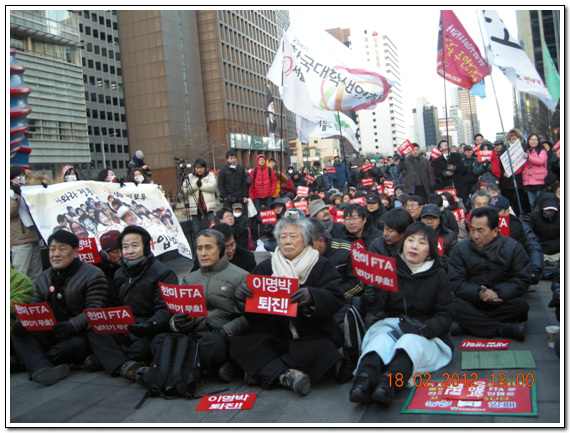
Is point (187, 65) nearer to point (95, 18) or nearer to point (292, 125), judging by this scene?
point (95, 18)

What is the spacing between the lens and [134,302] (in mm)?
5227

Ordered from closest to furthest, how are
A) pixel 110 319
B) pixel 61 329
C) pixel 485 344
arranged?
pixel 110 319 → pixel 61 329 → pixel 485 344

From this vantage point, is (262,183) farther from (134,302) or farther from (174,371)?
(174,371)

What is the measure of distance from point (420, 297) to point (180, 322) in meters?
1.91

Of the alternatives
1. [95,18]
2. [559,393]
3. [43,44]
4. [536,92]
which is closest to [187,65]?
[95,18]

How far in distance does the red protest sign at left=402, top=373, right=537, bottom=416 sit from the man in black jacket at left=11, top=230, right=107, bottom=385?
2936 millimetres

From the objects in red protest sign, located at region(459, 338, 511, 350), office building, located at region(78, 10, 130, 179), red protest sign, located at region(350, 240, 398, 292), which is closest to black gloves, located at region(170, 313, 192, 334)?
red protest sign, located at region(350, 240, 398, 292)

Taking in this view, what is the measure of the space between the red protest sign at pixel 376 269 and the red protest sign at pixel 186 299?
1249 mm

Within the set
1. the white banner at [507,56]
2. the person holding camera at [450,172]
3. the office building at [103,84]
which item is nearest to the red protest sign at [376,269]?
the white banner at [507,56]

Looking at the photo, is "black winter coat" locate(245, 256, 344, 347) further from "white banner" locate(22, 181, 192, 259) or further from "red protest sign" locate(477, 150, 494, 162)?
"red protest sign" locate(477, 150, 494, 162)

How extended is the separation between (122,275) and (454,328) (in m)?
3.21

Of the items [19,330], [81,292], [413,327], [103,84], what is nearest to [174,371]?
[81,292]

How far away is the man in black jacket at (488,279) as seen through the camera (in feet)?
17.9
